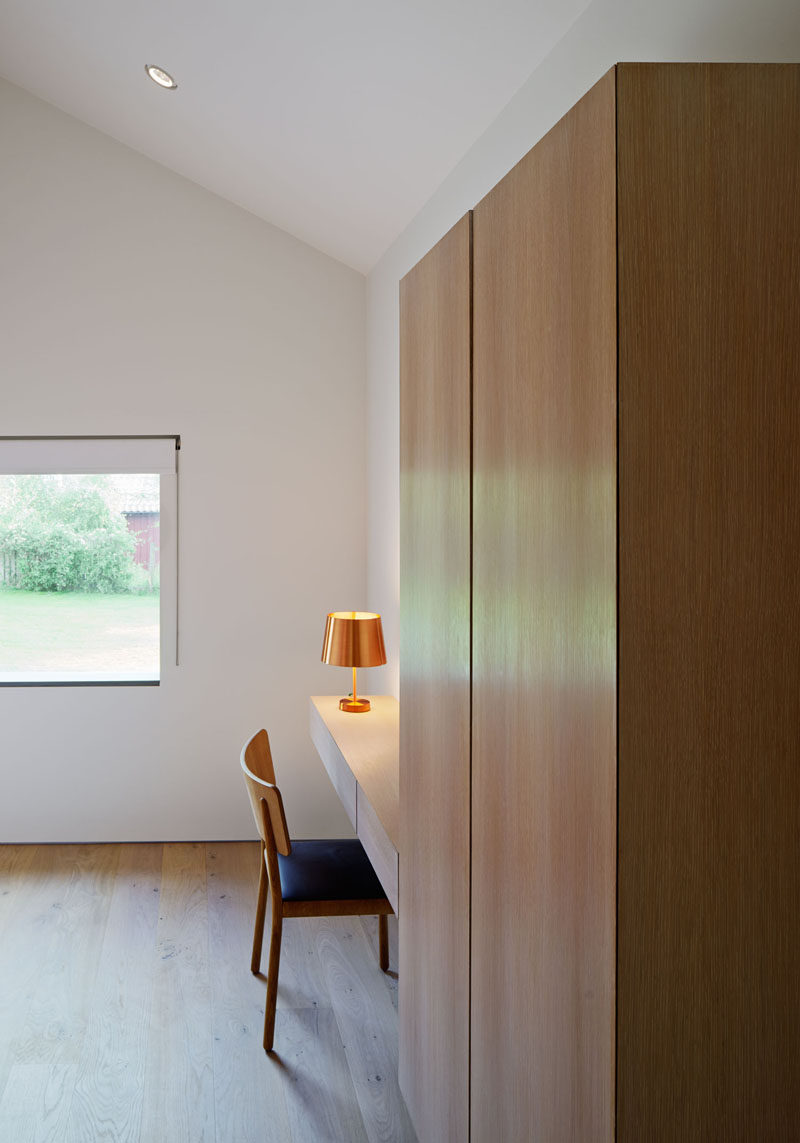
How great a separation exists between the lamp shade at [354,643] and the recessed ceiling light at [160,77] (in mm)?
2022

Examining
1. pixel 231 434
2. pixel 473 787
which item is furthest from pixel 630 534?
pixel 231 434

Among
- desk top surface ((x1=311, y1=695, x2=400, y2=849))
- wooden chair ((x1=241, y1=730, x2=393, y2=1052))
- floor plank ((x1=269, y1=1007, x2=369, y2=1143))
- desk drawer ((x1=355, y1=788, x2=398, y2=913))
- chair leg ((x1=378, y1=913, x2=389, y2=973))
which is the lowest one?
floor plank ((x1=269, y1=1007, x2=369, y2=1143))

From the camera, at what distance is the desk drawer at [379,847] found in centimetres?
215

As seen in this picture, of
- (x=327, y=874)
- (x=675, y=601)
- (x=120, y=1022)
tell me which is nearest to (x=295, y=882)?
(x=327, y=874)

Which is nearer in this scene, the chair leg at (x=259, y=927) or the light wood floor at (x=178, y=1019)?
the light wood floor at (x=178, y=1019)

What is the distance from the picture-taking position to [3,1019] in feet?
8.98

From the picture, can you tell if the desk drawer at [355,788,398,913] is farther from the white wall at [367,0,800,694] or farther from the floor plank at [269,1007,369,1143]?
the white wall at [367,0,800,694]

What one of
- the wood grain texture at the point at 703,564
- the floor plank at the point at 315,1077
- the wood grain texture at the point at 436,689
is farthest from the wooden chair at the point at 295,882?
the wood grain texture at the point at 703,564

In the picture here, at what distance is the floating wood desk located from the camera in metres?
2.26

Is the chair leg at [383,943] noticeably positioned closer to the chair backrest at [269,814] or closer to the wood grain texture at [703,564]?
the chair backrest at [269,814]

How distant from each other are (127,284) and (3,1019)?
3023 mm

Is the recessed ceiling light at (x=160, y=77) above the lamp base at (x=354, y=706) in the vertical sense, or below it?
above

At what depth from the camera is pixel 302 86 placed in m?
2.77

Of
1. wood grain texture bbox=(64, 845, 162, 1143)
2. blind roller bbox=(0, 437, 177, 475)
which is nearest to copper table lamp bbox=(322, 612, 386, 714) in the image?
wood grain texture bbox=(64, 845, 162, 1143)
